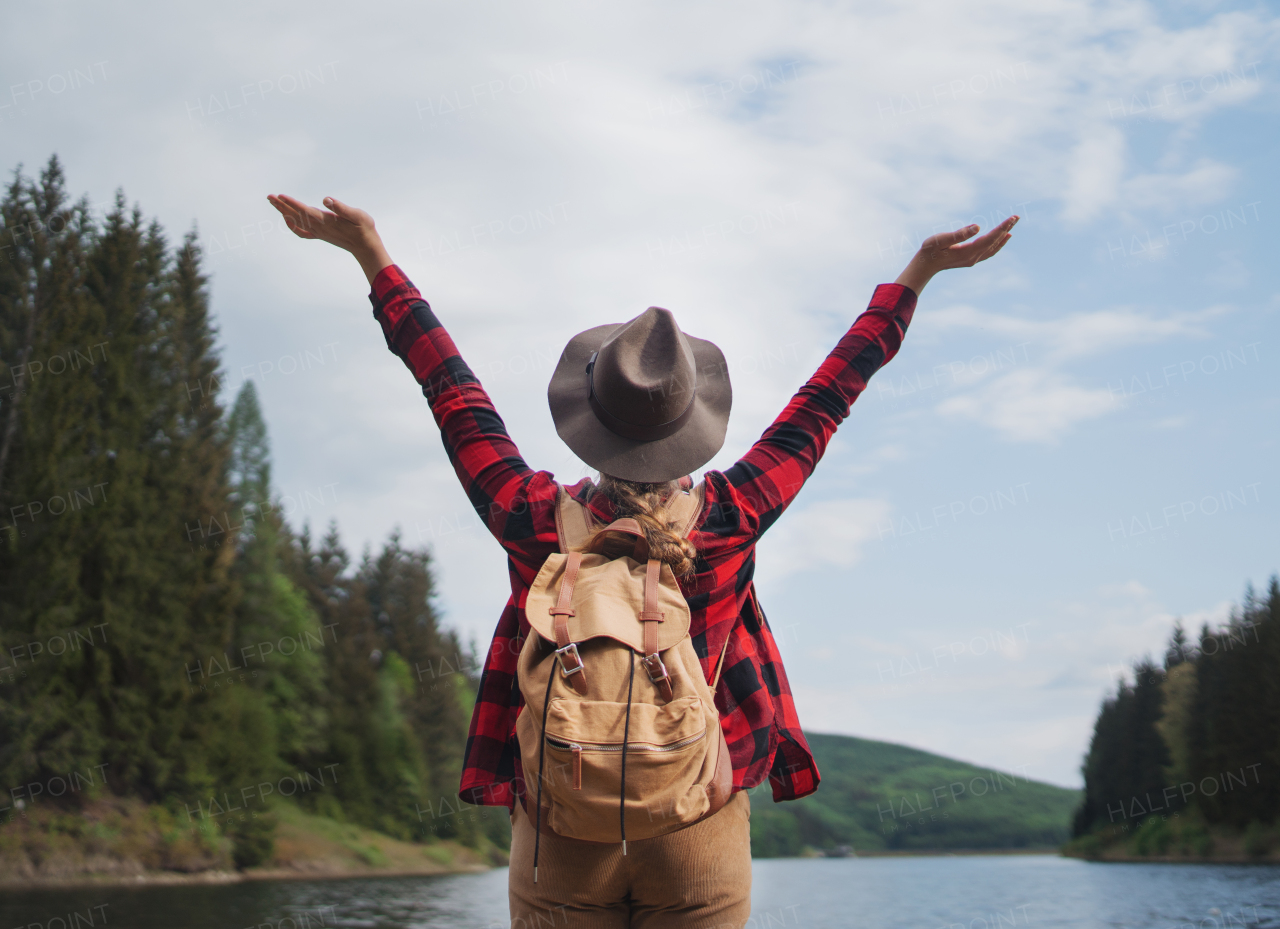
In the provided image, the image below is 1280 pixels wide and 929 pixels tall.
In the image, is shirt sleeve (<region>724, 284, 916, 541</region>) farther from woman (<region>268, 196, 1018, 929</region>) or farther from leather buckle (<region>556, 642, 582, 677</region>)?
leather buckle (<region>556, 642, 582, 677</region>)

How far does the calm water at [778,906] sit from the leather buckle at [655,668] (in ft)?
55.6

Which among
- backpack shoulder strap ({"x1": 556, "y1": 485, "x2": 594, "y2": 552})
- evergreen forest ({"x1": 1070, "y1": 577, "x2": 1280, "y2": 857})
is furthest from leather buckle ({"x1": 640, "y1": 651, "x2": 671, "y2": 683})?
evergreen forest ({"x1": 1070, "y1": 577, "x2": 1280, "y2": 857})

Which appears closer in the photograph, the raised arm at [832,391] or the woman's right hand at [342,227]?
the raised arm at [832,391]

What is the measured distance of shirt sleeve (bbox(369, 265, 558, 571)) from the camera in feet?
6.63

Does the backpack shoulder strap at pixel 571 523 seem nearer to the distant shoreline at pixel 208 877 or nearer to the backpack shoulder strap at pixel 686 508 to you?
the backpack shoulder strap at pixel 686 508

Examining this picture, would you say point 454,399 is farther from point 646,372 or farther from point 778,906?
Result: point 778,906

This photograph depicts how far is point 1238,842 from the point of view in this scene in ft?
178

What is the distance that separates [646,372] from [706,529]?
0.34m

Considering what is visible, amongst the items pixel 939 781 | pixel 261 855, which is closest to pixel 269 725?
pixel 261 855

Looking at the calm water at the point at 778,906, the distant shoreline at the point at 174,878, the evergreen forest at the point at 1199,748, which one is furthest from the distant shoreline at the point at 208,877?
A: the evergreen forest at the point at 1199,748

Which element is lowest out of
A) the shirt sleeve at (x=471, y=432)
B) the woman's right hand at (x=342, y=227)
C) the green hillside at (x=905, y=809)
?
the green hillside at (x=905, y=809)

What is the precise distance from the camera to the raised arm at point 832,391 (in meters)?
2.10

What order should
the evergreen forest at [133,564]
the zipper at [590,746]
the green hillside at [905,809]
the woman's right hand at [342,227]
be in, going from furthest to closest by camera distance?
the green hillside at [905,809] → the evergreen forest at [133,564] → the woman's right hand at [342,227] → the zipper at [590,746]

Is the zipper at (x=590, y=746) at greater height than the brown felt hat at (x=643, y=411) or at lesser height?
lesser
